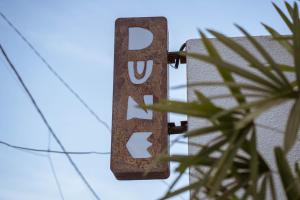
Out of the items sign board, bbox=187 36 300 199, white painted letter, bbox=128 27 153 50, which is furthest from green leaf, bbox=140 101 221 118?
white painted letter, bbox=128 27 153 50

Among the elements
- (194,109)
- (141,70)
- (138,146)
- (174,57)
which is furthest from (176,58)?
(194,109)

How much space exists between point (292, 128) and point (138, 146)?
3.21 m

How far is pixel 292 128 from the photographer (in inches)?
78.2

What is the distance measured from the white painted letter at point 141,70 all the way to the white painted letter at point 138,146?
2.20 ft

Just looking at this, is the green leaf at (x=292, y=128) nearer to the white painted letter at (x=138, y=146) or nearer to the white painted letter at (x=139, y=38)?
the white painted letter at (x=138, y=146)

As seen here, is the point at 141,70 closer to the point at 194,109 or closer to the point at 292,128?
the point at 194,109

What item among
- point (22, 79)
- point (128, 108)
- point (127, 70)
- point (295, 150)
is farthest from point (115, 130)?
point (295, 150)

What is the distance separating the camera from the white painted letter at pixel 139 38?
5.68 metres

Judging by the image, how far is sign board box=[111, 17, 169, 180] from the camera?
5.10 m

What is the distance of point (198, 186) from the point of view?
2006mm

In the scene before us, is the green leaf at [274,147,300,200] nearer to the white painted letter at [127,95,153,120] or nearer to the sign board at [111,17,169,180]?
the sign board at [111,17,169,180]

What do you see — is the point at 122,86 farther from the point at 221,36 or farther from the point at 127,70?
the point at 221,36

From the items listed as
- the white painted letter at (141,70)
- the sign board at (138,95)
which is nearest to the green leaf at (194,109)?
the sign board at (138,95)

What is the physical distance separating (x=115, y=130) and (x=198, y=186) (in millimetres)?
3286
